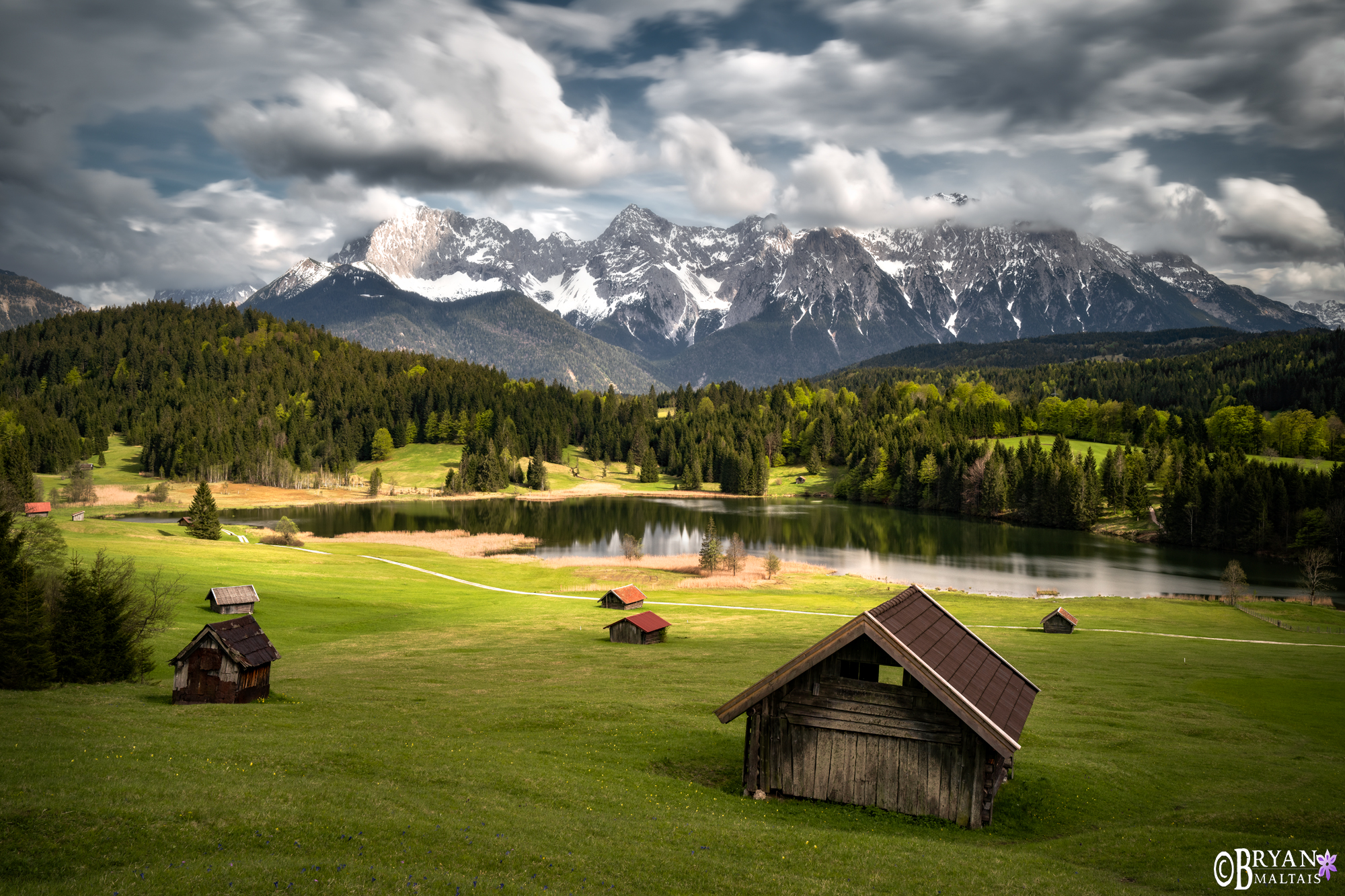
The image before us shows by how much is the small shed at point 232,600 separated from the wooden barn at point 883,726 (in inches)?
1474

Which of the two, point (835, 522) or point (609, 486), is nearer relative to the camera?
point (835, 522)

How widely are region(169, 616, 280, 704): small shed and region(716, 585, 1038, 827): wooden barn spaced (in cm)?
1841

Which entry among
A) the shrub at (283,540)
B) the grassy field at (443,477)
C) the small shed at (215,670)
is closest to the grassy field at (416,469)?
the grassy field at (443,477)

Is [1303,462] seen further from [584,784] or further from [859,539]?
[584,784]

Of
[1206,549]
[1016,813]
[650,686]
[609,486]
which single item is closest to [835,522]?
[1206,549]

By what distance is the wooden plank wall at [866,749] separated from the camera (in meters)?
17.5

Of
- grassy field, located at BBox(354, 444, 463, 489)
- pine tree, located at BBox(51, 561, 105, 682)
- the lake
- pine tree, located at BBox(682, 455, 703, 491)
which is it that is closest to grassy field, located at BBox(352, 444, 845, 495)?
grassy field, located at BBox(354, 444, 463, 489)

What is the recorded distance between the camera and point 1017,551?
338ft

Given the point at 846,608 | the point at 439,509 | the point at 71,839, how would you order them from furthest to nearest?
1. the point at 439,509
2. the point at 846,608
3. the point at 71,839

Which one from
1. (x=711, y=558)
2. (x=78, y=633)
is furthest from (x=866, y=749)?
(x=711, y=558)

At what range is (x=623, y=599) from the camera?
56.0m

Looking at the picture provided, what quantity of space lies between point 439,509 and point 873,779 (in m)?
136

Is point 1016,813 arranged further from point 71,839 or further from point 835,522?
point 835,522

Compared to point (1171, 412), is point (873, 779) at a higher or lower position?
lower
